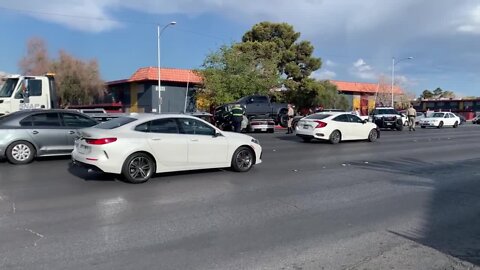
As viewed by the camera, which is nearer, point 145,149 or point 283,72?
point 145,149

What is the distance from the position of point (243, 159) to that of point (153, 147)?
8.32 ft

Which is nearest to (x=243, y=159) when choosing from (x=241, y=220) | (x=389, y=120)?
(x=241, y=220)

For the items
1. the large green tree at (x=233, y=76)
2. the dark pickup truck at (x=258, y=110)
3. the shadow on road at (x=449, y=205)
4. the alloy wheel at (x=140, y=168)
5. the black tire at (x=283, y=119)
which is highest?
the large green tree at (x=233, y=76)

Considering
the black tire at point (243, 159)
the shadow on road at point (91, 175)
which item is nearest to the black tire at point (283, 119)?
the black tire at point (243, 159)

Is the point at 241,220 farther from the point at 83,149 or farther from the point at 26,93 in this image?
the point at 26,93

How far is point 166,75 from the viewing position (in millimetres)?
45812

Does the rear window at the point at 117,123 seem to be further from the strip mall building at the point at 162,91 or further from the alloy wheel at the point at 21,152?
the strip mall building at the point at 162,91

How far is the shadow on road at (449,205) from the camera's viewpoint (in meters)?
5.75

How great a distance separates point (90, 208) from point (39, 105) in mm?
12672

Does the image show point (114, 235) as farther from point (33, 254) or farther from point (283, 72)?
point (283, 72)

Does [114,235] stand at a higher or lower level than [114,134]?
lower

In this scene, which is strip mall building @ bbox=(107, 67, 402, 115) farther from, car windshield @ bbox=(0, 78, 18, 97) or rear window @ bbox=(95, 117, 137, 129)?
rear window @ bbox=(95, 117, 137, 129)

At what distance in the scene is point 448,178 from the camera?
10.8 meters

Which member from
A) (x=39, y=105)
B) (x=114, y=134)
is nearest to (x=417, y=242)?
(x=114, y=134)
